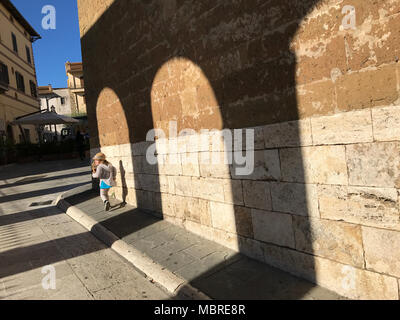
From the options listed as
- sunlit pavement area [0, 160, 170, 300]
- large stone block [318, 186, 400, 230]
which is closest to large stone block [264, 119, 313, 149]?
large stone block [318, 186, 400, 230]

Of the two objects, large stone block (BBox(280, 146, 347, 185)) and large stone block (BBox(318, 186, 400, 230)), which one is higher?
large stone block (BBox(280, 146, 347, 185))

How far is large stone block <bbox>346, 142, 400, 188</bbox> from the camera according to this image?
2141 millimetres

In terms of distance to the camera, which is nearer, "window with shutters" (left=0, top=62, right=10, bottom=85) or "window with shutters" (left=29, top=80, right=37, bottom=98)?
"window with shutters" (left=0, top=62, right=10, bottom=85)

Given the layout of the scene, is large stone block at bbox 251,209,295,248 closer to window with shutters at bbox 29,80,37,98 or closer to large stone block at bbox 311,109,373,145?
large stone block at bbox 311,109,373,145

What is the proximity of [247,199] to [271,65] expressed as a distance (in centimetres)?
150

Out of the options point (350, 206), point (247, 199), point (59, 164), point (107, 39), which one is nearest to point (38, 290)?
point (247, 199)

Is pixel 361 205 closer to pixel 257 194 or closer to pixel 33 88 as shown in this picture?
pixel 257 194

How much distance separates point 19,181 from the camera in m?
10.8

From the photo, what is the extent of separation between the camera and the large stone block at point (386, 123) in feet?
6.88

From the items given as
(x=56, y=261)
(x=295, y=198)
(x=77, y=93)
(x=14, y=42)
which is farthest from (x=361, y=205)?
(x=77, y=93)

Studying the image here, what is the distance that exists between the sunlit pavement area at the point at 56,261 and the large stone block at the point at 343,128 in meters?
2.19

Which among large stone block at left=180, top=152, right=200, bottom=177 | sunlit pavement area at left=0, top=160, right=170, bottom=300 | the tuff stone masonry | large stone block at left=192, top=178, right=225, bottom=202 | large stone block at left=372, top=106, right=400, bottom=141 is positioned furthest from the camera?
large stone block at left=180, top=152, right=200, bottom=177

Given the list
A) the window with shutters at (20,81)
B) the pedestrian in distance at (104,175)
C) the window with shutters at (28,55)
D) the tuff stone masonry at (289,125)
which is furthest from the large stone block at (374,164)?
the window with shutters at (28,55)

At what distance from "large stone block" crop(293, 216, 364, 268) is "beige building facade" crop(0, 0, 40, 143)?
59.1 ft
